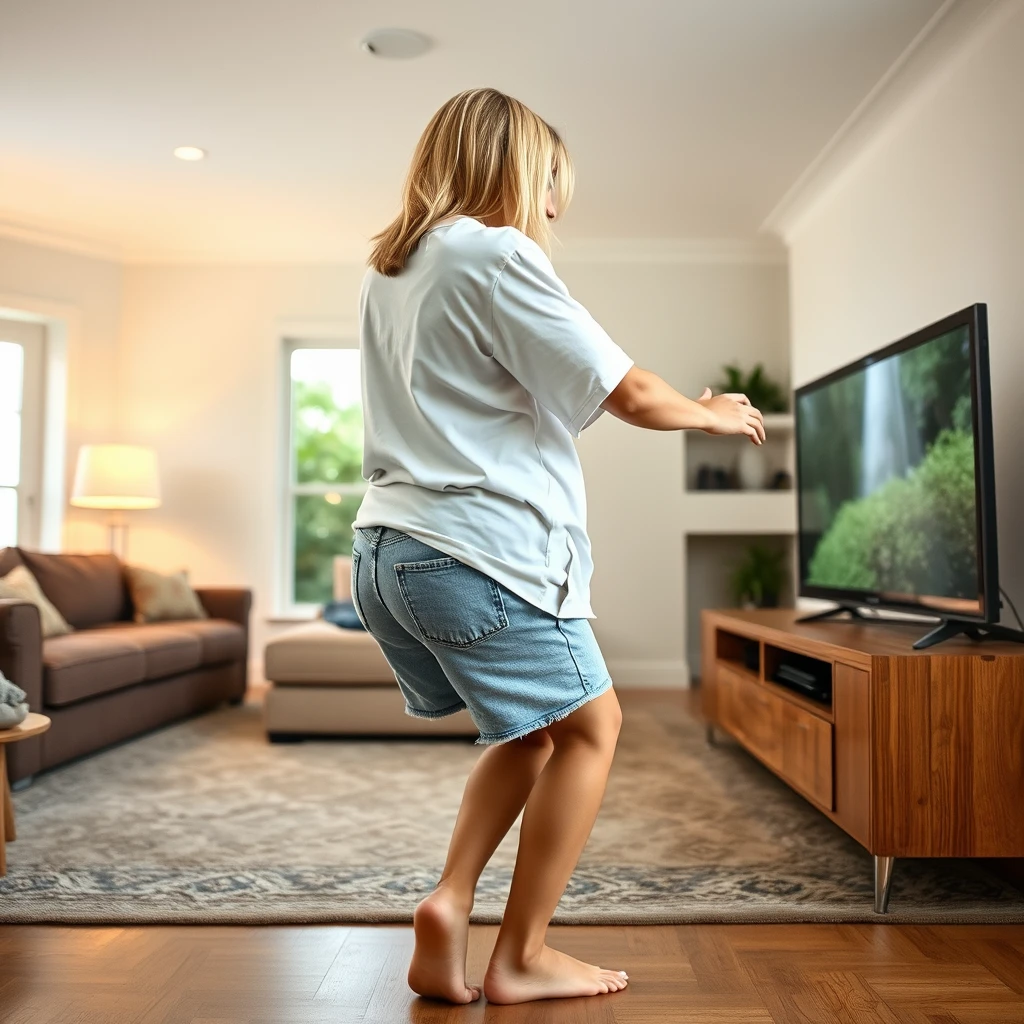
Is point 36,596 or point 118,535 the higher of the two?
point 118,535

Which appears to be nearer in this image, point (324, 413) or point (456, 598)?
point (456, 598)

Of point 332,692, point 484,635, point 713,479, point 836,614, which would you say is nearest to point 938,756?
point 484,635

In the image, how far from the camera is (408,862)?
242cm

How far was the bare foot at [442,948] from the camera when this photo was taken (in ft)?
5.18

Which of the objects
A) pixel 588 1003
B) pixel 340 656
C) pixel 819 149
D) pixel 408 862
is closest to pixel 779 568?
pixel 819 149

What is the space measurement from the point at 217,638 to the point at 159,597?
0.40 meters

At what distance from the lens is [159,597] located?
4883 millimetres

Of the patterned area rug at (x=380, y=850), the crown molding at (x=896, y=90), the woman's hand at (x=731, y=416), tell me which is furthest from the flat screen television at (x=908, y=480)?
the crown molding at (x=896, y=90)

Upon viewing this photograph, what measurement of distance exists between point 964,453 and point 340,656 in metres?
2.38

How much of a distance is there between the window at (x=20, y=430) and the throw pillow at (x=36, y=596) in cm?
167

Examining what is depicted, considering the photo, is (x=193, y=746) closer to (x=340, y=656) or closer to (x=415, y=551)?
(x=340, y=656)

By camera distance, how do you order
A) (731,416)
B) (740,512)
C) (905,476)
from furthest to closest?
(740,512) < (905,476) < (731,416)

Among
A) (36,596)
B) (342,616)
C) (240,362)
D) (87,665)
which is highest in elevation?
(240,362)

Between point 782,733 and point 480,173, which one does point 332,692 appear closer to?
point 782,733
